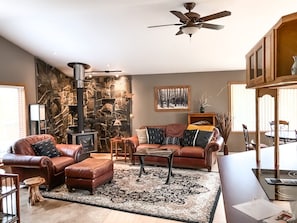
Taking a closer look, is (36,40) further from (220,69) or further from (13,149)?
(220,69)

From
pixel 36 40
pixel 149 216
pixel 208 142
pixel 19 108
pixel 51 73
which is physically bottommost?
pixel 149 216

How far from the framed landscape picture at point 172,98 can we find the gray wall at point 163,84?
0.12m

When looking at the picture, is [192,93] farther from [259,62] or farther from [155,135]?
[259,62]

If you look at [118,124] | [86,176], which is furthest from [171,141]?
[86,176]

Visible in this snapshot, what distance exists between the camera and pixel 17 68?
577 centimetres

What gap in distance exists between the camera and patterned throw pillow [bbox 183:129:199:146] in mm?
A: 6133

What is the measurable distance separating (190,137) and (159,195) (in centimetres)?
228

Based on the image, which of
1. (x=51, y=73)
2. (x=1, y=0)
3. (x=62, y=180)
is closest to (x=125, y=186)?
(x=62, y=180)

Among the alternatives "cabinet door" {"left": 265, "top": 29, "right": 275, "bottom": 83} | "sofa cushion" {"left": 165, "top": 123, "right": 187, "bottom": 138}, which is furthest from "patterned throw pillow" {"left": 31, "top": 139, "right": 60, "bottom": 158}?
"cabinet door" {"left": 265, "top": 29, "right": 275, "bottom": 83}

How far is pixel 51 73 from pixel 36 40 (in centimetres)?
167

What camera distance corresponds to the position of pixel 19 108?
590 cm

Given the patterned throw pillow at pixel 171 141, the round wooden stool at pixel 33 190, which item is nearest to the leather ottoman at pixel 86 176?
the round wooden stool at pixel 33 190

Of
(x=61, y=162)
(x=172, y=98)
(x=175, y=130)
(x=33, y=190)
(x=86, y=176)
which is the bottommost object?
(x=33, y=190)

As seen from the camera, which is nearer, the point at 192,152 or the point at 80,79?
the point at 192,152
